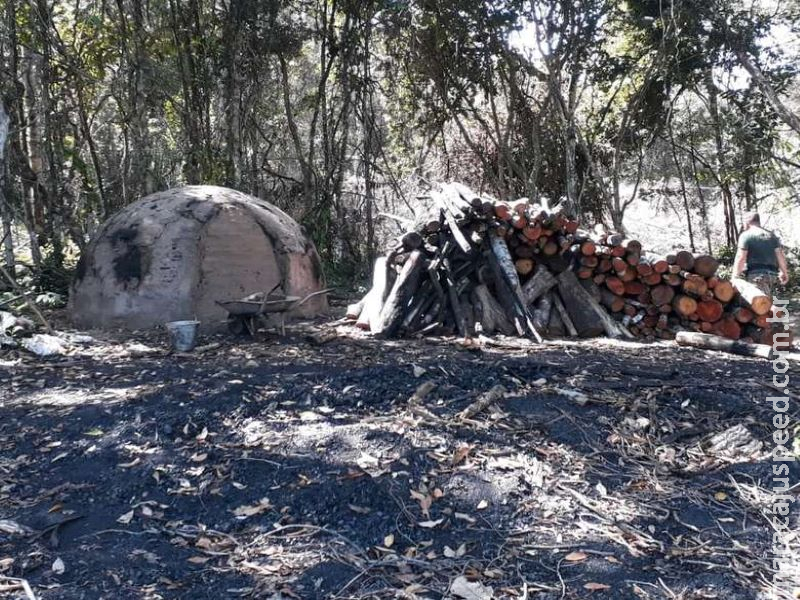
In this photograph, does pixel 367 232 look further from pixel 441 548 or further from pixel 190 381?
pixel 441 548

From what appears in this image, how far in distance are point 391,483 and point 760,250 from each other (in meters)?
5.42

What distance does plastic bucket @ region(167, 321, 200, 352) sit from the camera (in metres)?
5.88

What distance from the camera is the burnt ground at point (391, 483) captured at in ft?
8.90

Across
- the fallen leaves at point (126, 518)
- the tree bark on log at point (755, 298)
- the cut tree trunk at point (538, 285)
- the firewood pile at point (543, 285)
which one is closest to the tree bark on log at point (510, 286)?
the firewood pile at point (543, 285)

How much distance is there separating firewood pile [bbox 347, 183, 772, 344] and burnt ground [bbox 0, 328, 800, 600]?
1.56 metres

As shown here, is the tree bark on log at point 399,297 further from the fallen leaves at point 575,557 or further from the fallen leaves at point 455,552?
the fallen leaves at point 575,557

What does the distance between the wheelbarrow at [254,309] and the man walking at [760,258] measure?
4382 mm

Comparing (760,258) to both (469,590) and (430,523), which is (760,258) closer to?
(430,523)

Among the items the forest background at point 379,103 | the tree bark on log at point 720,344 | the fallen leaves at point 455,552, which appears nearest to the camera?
the fallen leaves at point 455,552

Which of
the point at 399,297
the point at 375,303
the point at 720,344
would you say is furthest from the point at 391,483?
the point at 720,344

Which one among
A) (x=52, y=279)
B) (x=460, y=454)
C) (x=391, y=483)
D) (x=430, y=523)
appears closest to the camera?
(x=430, y=523)

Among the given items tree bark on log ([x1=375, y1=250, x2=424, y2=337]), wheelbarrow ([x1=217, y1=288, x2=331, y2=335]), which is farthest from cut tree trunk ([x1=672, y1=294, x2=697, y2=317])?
wheelbarrow ([x1=217, y1=288, x2=331, y2=335])

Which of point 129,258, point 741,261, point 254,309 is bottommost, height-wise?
point 254,309

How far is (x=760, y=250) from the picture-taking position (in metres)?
7.00
